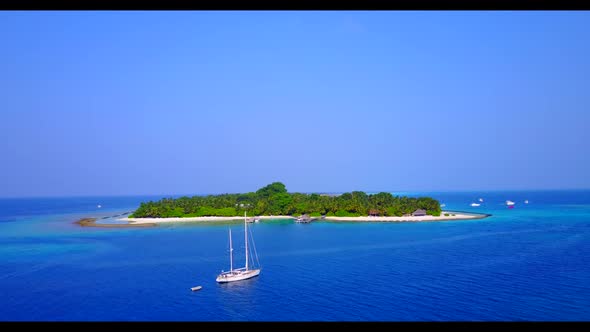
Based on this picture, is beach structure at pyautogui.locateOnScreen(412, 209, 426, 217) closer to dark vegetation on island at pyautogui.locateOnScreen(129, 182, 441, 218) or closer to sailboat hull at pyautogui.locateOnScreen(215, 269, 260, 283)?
dark vegetation on island at pyautogui.locateOnScreen(129, 182, 441, 218)

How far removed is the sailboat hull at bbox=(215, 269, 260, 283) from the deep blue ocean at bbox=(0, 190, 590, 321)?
1.53 feet

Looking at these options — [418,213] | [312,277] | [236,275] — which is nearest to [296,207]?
[418,213]

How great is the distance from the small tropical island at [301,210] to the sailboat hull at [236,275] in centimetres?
3052

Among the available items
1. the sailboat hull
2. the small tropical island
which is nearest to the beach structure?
the small tropical island

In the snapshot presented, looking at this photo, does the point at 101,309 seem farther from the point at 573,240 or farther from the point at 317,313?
the point at 573,240

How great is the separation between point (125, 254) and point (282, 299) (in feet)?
52.2

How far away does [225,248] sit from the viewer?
31109 mm

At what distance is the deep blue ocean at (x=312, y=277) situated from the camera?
1623cm

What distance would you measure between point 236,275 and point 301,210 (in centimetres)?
3497

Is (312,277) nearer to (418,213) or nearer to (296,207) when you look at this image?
(418,213)

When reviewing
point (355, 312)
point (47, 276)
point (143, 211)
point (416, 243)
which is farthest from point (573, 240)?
point (143, 211)

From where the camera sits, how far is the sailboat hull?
21.6 m
